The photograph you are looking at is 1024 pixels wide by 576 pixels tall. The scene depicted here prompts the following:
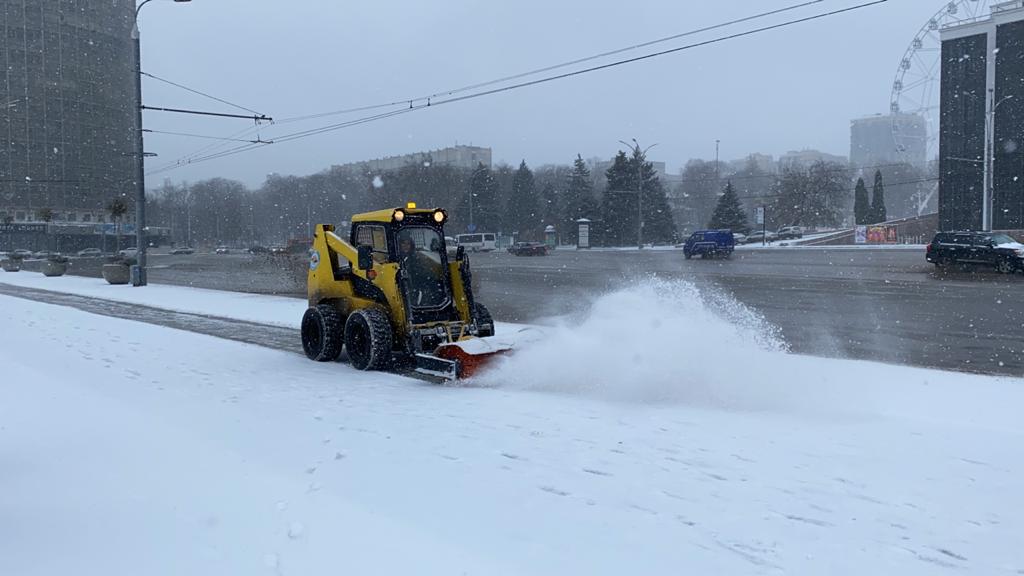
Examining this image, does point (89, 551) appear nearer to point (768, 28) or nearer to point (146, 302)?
point (768, 28)

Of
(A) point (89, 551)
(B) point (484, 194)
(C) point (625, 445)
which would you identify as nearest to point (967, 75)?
(B) point (484, 194)

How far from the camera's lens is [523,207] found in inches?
3506

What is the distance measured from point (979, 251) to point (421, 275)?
91.8 feet

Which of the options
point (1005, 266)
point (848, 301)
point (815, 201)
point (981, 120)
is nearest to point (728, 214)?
point (815, 201)

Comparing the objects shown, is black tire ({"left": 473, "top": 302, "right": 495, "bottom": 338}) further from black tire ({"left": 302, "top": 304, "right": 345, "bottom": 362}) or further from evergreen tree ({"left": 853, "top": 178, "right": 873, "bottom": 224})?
evergreen tree ({"left": 853, "top": 178, "right": 873, "bottom": 224})

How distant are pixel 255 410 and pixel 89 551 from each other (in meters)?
3.50

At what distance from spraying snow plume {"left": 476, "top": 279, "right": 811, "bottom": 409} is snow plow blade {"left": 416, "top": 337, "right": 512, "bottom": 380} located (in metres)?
0.14

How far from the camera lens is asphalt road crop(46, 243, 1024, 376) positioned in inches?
468

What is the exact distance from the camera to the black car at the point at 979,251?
28.3 metres

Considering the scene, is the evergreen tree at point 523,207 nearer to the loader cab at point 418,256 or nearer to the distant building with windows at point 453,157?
the distant building with windows at point 453,157

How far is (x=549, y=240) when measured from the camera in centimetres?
7388

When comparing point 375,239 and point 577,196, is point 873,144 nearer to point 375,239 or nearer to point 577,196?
point 577,196

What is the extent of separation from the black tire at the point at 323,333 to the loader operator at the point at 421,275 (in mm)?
1696

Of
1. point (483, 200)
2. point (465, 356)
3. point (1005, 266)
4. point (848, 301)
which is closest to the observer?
point (465, 356)
